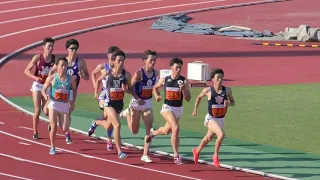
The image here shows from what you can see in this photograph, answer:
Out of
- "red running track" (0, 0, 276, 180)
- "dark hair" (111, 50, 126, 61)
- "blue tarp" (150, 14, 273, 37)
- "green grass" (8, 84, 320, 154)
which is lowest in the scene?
"red running track" (0, 0, 276, 180)

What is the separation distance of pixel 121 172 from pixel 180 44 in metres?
19.1

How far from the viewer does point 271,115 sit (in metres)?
22.9

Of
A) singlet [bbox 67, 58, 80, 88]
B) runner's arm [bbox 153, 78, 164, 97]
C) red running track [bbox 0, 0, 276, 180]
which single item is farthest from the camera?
singlet [bbox 67, 58, 80, 88]

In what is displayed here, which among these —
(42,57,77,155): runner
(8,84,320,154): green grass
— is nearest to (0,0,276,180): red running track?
(42,57,77,155): runner

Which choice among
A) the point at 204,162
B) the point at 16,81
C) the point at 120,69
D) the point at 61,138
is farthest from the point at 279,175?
the point at 16,81

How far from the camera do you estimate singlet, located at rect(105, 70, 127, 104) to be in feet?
59.3

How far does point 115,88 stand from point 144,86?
0.54 m

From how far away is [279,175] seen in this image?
54.7 feet

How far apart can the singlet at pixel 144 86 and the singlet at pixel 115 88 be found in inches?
10.8

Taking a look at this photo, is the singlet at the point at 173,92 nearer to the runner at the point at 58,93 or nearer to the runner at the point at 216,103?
the runner at the point at 216,103

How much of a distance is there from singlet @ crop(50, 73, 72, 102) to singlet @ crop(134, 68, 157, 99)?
52.3 inches

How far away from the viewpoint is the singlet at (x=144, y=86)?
59.4 feet

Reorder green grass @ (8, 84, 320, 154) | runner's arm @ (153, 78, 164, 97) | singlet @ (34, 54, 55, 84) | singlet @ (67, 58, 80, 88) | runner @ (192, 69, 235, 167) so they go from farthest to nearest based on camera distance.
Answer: green grass @ (8, 84, 320, 154)
singlet @ (34, 54, 55, 84)
singlet @ (67, 58, 80, 88)
runner's arm @ (153, 78, 164, 97)
runner @ (192, 69, 235, 167)

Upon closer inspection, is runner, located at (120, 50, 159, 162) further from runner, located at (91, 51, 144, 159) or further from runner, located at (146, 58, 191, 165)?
runner, located at (146, 58, 191, 165)
